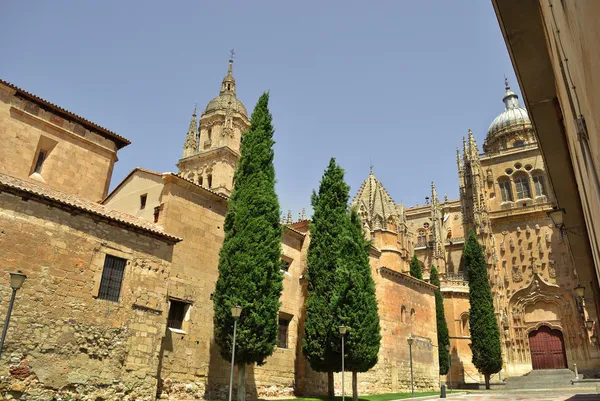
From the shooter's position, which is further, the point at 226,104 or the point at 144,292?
the point at 226,104

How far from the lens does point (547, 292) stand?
134 ft

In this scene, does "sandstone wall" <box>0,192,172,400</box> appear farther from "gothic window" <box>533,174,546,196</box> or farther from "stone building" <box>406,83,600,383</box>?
"gothic window" <box>533,174,546,196</box>

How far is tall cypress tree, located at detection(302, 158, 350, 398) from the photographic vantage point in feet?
64.4

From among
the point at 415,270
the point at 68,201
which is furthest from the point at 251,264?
the point at 415,270

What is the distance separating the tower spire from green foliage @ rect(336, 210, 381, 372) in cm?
2744

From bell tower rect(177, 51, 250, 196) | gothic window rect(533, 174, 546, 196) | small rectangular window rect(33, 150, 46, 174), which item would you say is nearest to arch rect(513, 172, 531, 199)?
gothic window rect(533, 174, 546, 196)

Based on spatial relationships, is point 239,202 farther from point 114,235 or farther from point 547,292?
point 547,292

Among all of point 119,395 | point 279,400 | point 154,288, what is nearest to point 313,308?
point 279,400

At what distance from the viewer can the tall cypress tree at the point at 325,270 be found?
19625 mm

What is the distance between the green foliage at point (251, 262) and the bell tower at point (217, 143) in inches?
875

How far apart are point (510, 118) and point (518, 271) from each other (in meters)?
20.4

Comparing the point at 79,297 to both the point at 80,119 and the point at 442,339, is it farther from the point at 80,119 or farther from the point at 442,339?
the point at 442,339

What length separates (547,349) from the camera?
4016 centimetres

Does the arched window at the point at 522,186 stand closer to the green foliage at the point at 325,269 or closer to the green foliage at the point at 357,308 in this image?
the green foliage at the point at 325,269
